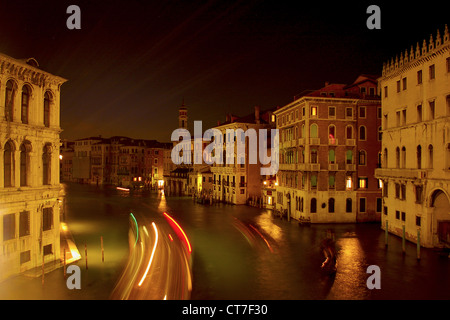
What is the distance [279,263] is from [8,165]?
52.2ft

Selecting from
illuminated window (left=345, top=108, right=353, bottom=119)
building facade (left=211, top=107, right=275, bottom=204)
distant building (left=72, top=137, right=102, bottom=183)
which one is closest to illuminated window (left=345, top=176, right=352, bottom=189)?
illuminated window (left=345, top=108, right=353, bottom=119)

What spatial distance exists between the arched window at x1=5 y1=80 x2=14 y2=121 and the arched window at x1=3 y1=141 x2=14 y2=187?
1.34 metres

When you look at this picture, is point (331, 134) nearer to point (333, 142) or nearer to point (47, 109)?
point (333, 142)

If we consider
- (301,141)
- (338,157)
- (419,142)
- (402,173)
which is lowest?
(402,173)

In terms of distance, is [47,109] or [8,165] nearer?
[8,165]

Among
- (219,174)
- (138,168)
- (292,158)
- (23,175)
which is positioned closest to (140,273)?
(23,175)

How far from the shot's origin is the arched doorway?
24.5 m

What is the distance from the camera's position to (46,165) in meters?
20.2

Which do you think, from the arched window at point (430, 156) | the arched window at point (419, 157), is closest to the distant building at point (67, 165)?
the arched window at point (419, 157)

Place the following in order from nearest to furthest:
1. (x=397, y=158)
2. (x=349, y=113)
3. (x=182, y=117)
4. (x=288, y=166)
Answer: (x=397, y=158) < (x=349, y=113) < (x=288, y=166) < (x=182, y=117)

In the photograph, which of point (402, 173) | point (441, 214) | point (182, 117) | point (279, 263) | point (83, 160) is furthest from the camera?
point (83, 160)

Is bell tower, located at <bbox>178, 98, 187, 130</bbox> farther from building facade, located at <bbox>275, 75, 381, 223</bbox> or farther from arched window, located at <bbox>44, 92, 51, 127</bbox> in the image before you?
arched window, located at <bbox>44, 92, 51, 127</bbox>

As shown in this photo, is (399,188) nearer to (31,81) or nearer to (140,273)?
(140,273)

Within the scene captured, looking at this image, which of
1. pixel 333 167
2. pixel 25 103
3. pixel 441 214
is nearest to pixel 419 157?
pixel 441 214
